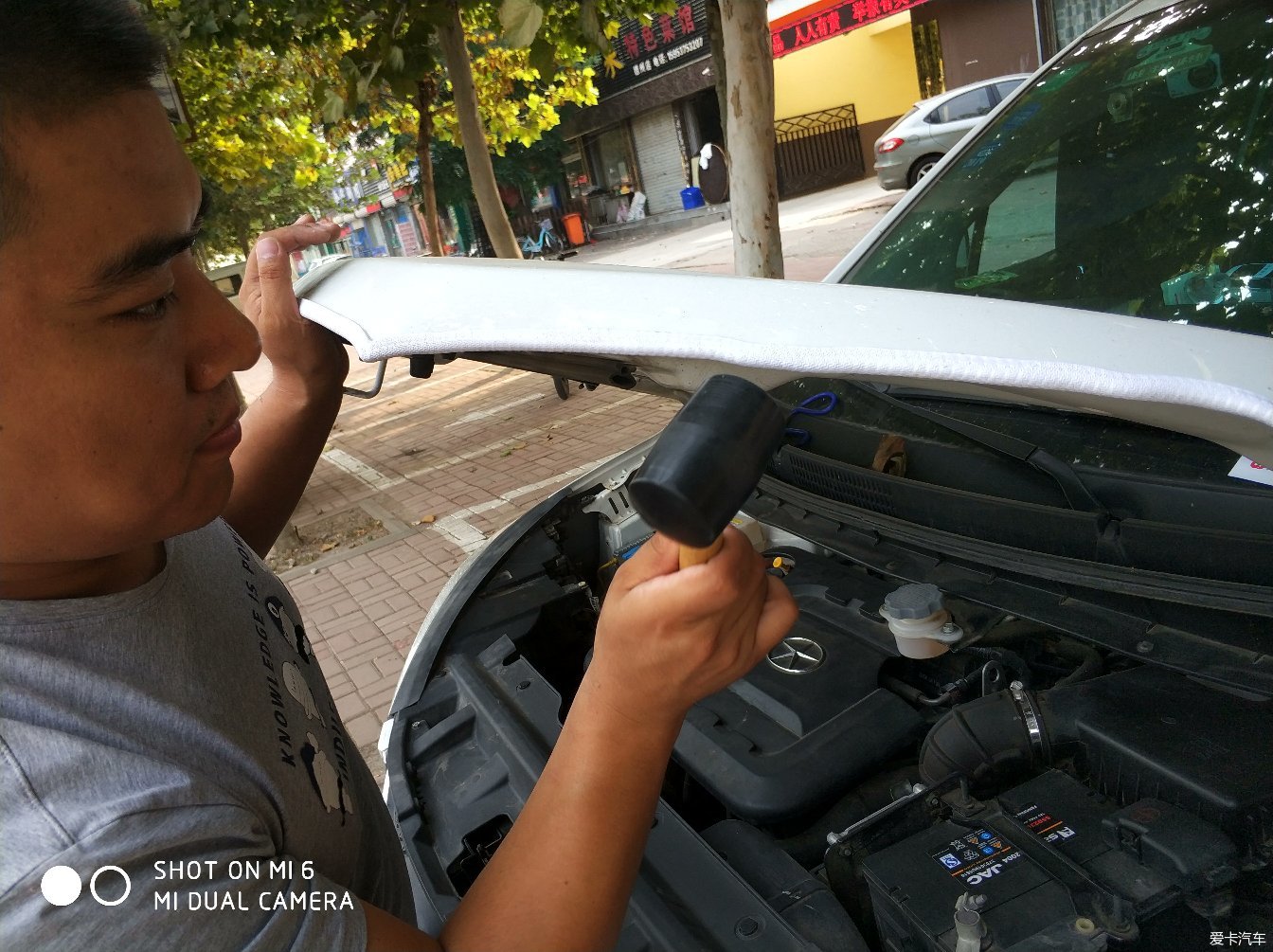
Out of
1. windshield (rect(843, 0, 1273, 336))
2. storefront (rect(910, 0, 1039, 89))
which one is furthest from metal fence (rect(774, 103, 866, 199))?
windshield (rect(843, 0, 1273, 336))

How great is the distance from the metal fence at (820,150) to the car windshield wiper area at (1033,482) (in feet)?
62.1

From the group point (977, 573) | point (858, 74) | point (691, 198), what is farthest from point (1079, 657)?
point (691, 198)

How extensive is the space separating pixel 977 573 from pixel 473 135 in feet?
21.7

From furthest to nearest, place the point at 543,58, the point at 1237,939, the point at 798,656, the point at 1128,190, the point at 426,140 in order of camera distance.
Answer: the point at 426,140 < the point at 543,58 < the point at 1128,190 < the point at 798,656 < the point at 1237,939

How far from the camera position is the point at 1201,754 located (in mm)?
1259

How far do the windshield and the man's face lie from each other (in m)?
1.75

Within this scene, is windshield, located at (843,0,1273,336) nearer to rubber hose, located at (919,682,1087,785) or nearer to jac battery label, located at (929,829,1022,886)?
rubber hose, located at (919,682,1087,785)

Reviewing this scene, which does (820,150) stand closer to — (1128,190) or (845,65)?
(845,65)

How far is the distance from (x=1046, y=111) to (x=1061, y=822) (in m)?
2.00

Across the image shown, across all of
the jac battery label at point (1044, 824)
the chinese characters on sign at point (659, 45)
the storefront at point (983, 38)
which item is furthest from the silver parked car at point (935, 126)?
the jac battery label at point (1044, 824)

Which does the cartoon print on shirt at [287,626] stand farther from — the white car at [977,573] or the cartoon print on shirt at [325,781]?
the white car at [977,573]

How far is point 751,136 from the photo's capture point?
4227mm

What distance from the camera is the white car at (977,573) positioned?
3.26 feet

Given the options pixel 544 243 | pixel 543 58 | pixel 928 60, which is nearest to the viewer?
pixel 543 58
